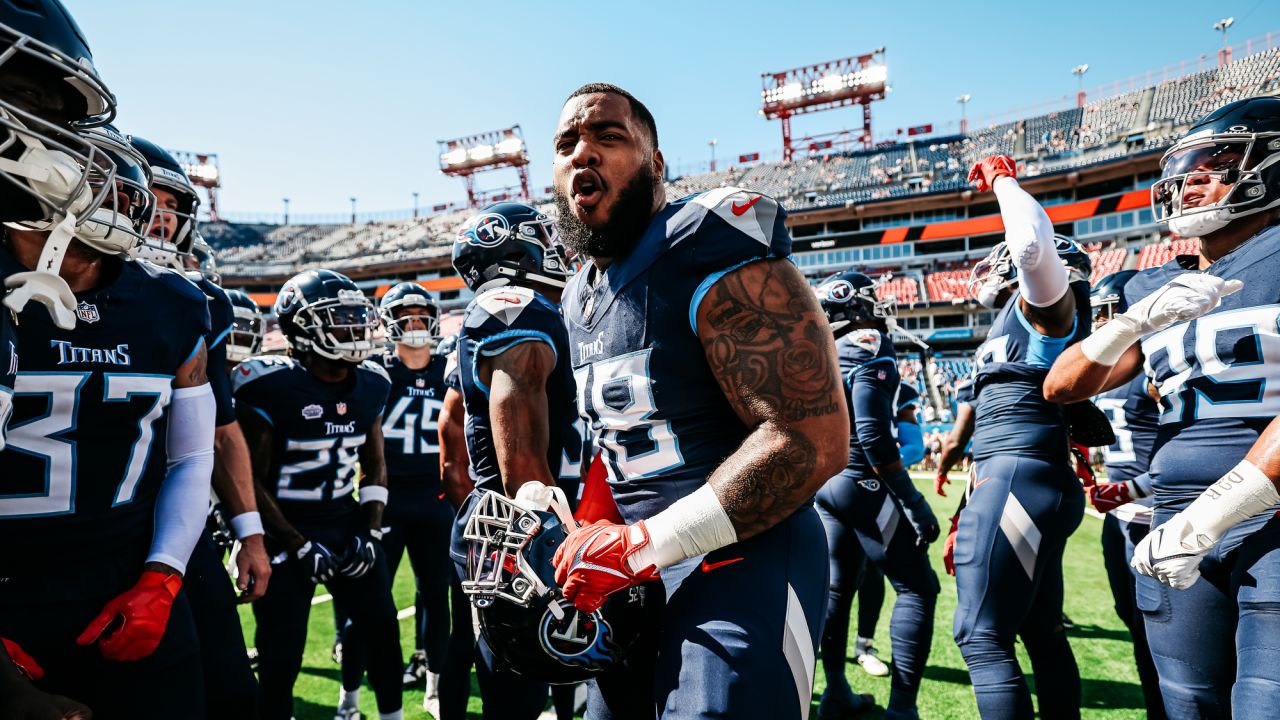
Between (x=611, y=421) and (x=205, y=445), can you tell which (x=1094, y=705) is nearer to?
(x=611, y=421)

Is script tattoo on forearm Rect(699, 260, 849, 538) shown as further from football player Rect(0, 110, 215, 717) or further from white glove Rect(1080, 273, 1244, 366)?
football player Rect(0, 110, 215, 717)

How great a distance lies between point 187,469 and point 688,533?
6.42 feet

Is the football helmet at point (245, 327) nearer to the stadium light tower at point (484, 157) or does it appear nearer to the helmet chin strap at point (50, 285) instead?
the helmet chin strap at point (50, 285)

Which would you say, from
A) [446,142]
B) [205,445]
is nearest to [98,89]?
[205,445]

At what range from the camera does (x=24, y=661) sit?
184cm

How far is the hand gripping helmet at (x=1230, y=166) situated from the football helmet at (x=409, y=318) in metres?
4.72

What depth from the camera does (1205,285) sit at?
7.36ft

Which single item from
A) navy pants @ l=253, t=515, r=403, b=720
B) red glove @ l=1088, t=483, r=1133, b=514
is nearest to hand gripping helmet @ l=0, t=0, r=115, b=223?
navy pants @ l=253, t=515, r=403, b=720

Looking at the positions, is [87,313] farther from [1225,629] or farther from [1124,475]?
[1124,475]

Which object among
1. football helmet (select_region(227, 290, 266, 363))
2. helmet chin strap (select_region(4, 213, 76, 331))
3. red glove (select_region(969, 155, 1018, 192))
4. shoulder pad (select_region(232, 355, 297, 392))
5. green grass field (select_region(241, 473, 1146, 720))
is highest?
red glove (select_region(969, 155, 1018, 192))

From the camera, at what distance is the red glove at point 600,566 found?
5.27ft

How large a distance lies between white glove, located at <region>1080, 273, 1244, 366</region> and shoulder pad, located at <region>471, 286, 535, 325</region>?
2.12 metres

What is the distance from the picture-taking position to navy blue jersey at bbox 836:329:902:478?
13.8 ft

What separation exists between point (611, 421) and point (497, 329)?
3.12 ft
